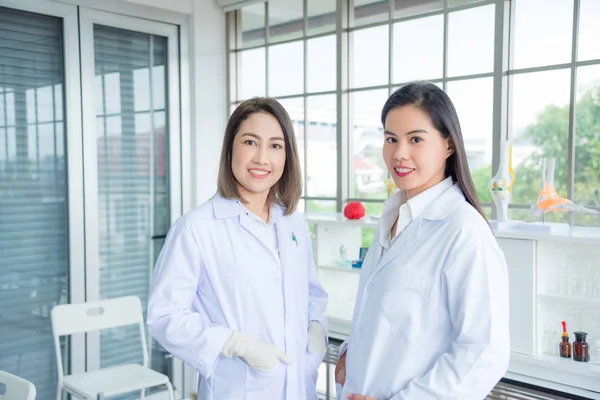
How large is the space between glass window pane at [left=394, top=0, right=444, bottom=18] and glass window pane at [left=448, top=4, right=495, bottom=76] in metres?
16.0

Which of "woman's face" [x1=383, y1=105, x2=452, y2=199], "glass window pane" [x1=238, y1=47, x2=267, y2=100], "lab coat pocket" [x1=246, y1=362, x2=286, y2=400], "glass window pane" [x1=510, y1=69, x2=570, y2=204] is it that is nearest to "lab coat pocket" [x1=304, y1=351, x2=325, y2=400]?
"lab coat pocket" [x1=246, y1=362, x2=286, y2=400]

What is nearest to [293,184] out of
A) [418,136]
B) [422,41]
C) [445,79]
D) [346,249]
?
[418,136]

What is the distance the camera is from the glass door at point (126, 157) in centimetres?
374

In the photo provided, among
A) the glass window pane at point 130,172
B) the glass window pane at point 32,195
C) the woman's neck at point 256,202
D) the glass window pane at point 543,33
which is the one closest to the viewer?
the woman's neck at point 256,202

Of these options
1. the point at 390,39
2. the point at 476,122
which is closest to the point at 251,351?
the point at 390,39

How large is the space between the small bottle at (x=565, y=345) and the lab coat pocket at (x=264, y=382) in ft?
4.77

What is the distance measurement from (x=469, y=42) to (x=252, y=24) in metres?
16.8

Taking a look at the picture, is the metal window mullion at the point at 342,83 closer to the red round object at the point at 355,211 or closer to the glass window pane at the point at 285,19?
the glass window pane at the point at 285,19

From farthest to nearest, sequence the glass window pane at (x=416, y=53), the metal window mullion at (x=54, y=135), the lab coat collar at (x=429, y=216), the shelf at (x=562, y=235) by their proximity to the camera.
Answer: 1. the glass window pane at (x=416, y=53)
2. the metal window mullion at (x=54, y=135)
3. the shelf at (x=562, y=235)
4. the lab coat collar at (x=429, y=216)

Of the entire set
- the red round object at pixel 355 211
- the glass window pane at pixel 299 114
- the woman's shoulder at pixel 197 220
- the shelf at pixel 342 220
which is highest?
the glass window pane at pixel 299 114

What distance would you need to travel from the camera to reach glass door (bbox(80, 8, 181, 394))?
374 cm

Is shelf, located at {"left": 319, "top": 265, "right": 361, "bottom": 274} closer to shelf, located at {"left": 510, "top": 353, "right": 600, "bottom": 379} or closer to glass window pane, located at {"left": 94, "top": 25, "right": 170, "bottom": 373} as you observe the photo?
shelf, located at {"left": 510, "top": 353, "right": 600, "bottom": 379}

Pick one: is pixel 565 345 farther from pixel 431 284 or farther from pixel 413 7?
pixel 413 7

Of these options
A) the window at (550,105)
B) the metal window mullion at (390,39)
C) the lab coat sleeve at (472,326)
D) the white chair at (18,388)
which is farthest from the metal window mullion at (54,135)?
the window at (550,105)
